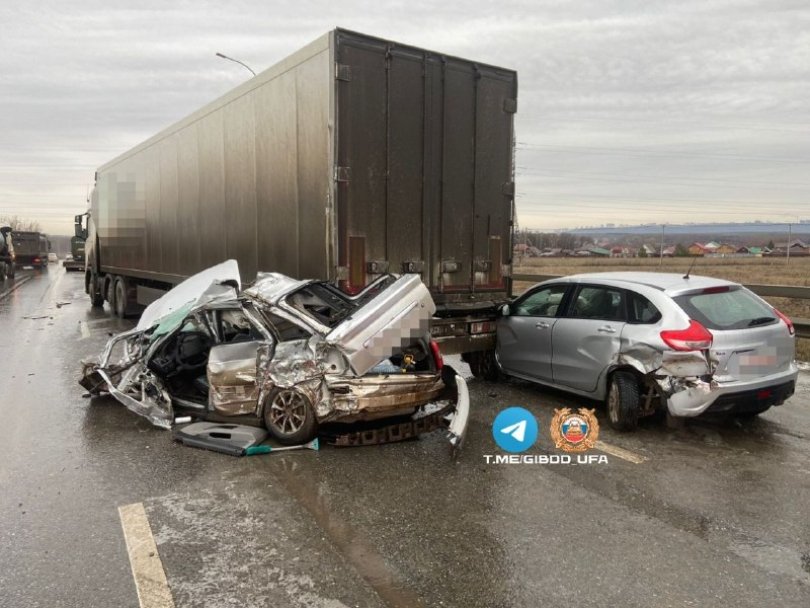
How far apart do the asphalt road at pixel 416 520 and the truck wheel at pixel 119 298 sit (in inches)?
363

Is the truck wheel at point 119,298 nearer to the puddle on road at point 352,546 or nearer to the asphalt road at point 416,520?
the asphalt road at point 416,520

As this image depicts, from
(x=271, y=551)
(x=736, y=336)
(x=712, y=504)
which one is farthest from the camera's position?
(x=736, y=336)

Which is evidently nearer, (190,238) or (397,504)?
(397,504)

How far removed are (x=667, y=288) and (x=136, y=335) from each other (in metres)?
5.22

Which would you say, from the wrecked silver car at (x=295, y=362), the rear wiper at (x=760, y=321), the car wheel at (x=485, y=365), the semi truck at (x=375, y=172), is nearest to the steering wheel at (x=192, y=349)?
the wrecked silver car at (x=295, y=362)

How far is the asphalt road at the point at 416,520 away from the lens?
10.4 feet

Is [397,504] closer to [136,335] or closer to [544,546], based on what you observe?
→ [544,546]

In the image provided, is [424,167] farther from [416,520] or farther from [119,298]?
[119,298]

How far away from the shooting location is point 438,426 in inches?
220

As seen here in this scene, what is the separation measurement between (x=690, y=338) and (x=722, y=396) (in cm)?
53

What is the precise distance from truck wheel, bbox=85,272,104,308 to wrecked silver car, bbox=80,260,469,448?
39.6ft

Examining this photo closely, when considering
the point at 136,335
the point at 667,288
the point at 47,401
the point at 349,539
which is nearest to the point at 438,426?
the point at 349,539

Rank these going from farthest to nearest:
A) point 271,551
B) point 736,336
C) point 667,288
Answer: point 667,288 → point 736,336 → point 271,551

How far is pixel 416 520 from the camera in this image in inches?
157
